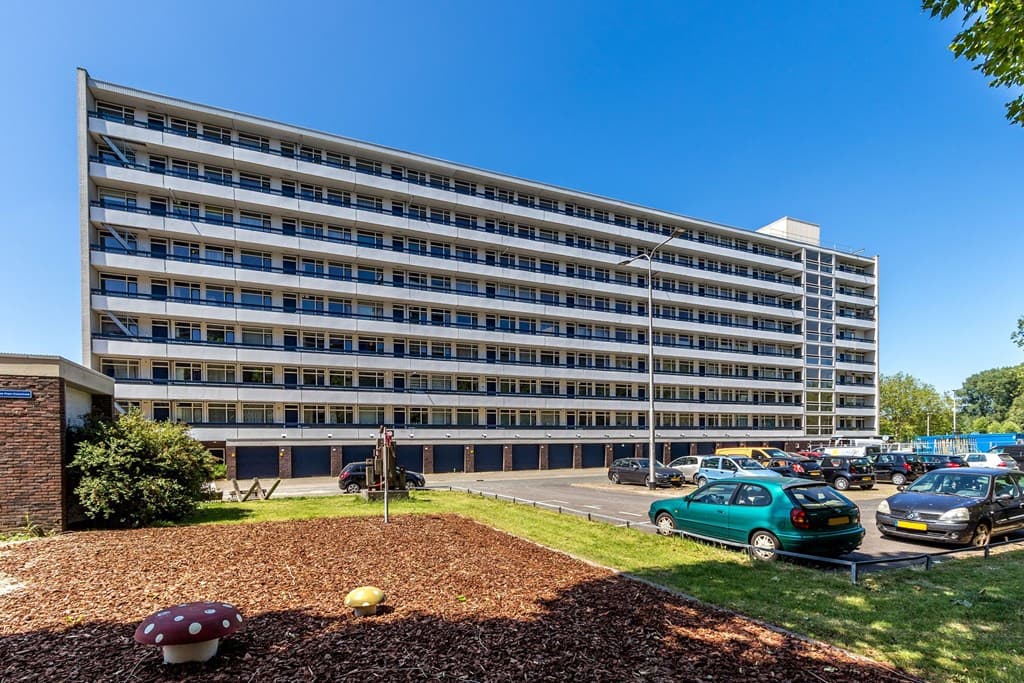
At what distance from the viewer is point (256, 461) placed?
3362 centimetres

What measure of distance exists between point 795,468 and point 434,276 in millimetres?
27436

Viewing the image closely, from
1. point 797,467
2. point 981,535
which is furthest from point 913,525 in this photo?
point 797,467

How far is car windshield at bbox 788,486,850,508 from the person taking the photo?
→ 938cm

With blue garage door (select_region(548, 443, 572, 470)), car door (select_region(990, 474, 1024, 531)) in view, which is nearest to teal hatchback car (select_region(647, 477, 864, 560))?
car door (select_region(990, 474, 1024, 531))

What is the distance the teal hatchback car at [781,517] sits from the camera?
9.21 meters

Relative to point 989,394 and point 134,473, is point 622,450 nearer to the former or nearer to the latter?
point 134,473

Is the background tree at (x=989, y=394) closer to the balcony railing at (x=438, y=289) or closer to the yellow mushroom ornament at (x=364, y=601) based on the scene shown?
the balcony railing at (x=438, y=289)

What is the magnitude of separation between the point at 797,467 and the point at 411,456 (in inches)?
966

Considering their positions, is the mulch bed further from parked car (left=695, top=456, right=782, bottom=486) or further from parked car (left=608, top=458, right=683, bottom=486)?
parked car (left=608, top=458, right=683, bottom=486)

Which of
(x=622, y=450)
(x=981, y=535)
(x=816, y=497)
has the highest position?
(x=816, y=497)

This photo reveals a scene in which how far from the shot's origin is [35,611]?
6336mm

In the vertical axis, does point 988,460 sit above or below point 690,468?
above

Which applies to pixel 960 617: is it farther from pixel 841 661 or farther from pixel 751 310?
pixel 751 310

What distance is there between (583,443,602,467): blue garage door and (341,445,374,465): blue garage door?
58.4 ft
